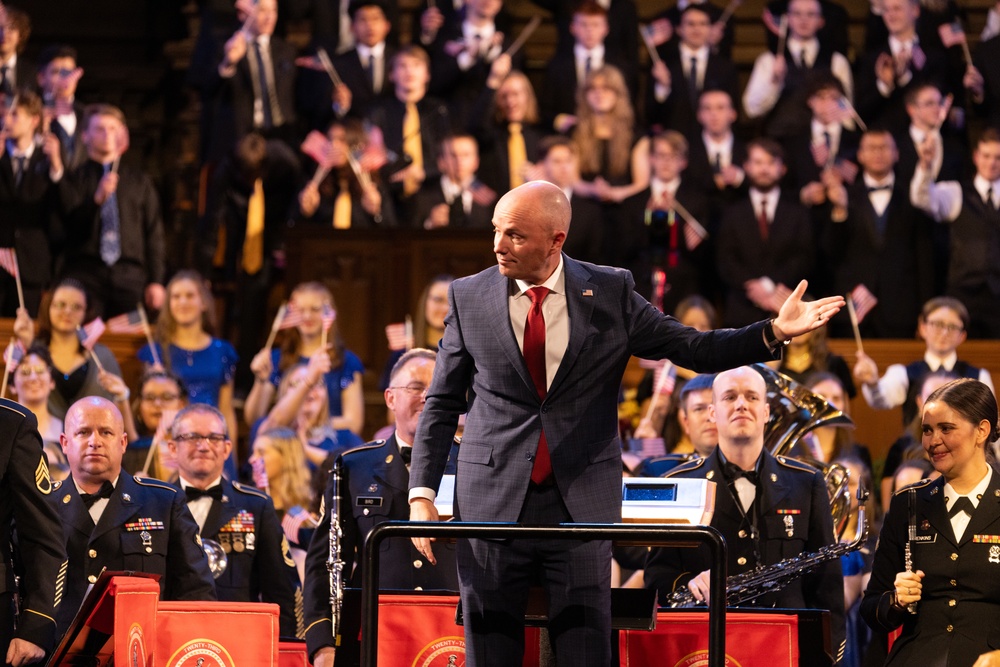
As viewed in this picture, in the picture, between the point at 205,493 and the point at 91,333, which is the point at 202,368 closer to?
the point at 91,333

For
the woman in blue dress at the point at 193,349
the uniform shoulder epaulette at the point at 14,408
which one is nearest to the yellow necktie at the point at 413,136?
the woman in blue dress at the point at 193,349

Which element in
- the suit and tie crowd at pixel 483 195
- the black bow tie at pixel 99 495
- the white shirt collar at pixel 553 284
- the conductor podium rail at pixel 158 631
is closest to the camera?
the white shirt collar at pixel 553 284

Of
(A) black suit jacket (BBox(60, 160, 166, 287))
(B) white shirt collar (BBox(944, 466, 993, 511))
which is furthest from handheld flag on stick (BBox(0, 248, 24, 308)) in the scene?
(B) white shirt collar (BBox(944, 466, 993, 511))

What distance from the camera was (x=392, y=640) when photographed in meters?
4.57

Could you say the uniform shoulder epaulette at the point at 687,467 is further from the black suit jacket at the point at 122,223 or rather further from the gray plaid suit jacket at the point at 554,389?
the black suit jacket at the point at 122,223

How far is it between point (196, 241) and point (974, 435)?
6275 mm

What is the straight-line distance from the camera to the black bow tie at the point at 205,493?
5789mm

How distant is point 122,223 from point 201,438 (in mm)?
3637

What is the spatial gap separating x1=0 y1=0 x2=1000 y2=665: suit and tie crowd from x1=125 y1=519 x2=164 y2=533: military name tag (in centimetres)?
145

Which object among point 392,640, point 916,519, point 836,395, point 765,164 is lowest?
point 392,640

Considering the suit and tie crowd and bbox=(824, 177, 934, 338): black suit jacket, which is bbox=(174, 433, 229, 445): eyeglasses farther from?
bbox=(824, 177, 934, 338): black suit jacket

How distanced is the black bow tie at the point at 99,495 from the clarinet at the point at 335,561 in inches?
30.0

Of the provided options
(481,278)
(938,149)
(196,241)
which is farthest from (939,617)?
(196,241)

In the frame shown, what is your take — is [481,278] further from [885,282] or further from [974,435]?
[885,282]
